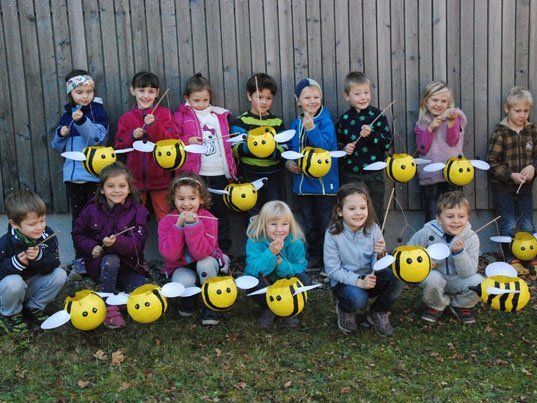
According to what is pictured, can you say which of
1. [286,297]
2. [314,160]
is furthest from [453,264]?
[314,160]

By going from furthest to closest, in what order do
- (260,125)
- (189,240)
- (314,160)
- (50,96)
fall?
(50,96) < (260,125) < (314,160) < (189,240)

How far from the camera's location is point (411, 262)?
181 inches

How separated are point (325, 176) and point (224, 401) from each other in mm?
2513

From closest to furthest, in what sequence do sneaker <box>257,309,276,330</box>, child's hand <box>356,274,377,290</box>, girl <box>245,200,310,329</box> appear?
child's hand <box>356,274,377,290</box>
girl <box>245,200,310,329</box>
sneaker <box>257,309,276,330</box>

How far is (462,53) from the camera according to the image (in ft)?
20.8

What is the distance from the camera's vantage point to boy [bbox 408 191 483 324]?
493 cm

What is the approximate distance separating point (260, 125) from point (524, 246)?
2.46 metres

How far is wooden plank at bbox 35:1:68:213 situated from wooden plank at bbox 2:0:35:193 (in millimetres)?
156

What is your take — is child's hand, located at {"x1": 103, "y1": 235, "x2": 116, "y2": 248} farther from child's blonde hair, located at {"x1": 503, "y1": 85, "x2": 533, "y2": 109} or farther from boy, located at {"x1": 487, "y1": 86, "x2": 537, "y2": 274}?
child's blonde hair, located at {"x1": 503, "y1": 85, "x2": 533, "y2": 109}

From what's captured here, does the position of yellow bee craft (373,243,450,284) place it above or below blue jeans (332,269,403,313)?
above

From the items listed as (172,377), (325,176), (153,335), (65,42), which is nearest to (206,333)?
(153,335)

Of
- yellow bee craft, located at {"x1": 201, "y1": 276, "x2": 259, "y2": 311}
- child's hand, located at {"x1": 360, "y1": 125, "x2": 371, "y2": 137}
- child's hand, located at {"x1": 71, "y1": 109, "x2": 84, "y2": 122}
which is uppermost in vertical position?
child's hand, located at {"x1": 71, "y1": 109, "x2": 84, "y2": 122}

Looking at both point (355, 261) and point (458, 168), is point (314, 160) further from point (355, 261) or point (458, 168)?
point (458, 168)

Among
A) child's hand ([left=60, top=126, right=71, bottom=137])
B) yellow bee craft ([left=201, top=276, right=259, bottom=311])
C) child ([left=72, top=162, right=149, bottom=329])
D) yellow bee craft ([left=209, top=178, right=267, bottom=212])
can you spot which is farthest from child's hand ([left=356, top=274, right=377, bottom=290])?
child's hand ([left=60, top=126, right=71, bottom=137])
